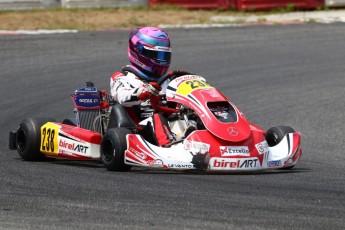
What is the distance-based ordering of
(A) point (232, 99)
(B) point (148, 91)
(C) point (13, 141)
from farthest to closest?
1. (A) point (232, 99)
2. (C) point (13, 141)
3. (B) point (148, 91)

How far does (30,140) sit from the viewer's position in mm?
8258

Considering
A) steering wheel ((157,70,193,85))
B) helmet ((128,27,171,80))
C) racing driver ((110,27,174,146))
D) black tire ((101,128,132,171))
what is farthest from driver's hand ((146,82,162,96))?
black tire ((101,128,132,171))

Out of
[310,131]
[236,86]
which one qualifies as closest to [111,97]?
[310,131]

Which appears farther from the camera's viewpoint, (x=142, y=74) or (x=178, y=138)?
(x=142, y=74)

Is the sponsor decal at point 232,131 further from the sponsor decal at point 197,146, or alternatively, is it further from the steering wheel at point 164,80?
the steering wheel at point 164,80

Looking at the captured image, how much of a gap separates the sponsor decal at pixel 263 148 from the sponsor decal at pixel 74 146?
4.67ft

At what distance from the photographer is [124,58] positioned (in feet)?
45.9

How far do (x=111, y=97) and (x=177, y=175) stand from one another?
1622mm

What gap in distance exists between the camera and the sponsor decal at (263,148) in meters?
7.33

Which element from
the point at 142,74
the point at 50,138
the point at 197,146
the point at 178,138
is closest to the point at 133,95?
the point at 142,74

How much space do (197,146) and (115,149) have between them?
621mm

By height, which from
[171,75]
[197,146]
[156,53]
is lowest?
[197,146]

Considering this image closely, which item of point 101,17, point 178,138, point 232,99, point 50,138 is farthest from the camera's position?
point 101,17

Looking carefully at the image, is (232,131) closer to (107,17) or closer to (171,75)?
(171,75)
